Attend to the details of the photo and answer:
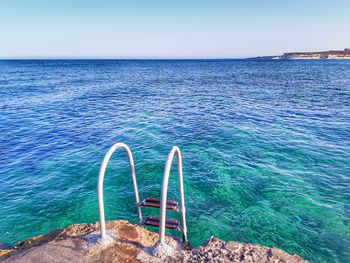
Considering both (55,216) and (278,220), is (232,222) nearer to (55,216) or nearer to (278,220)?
(278,220)

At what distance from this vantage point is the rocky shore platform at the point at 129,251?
17.4 ft

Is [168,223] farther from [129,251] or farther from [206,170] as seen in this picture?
[206,170]

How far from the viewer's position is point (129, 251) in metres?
5.46

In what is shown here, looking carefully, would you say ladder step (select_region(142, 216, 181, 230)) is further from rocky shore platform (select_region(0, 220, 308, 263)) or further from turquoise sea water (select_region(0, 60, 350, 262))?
turquoise sea water (select_region(0, 60, 350, 262))

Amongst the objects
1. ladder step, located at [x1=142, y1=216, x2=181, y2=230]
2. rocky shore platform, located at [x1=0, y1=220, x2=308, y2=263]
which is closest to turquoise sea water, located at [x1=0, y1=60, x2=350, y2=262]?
ladder step, located at [x1=142, y1=216, x2=181, y2=230]

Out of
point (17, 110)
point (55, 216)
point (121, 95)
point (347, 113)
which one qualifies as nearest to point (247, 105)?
point (347, 113)

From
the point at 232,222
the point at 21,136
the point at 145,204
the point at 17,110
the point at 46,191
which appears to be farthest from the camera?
the point at 17,110

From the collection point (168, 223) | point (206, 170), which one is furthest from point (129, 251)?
point (206, 170)

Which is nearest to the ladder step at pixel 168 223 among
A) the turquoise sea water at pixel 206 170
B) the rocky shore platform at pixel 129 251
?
the rocky shore platform at pixel 129 251

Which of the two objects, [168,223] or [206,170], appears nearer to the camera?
[168,223]

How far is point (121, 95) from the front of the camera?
3741cm

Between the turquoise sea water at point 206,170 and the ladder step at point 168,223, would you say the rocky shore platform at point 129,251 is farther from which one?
the turquoise sea water at point 206,170

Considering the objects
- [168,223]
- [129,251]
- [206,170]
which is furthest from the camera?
[206,170]

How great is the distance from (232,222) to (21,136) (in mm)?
17039
